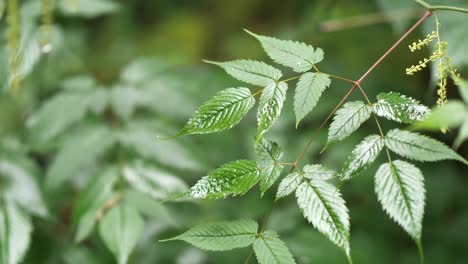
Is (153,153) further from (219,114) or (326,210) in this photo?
(326,210)

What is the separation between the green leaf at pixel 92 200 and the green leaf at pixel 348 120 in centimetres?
89

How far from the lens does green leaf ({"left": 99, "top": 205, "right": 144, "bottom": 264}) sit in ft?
4.66

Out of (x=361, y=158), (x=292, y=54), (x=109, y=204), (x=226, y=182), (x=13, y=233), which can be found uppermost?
(x=292, y=54)

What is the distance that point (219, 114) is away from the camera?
1.05 meters

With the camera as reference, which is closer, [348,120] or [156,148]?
[348,120]

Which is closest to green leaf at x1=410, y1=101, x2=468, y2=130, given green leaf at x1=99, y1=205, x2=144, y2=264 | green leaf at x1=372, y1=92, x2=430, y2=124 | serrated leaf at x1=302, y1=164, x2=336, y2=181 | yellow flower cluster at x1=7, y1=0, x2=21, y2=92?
green leaf at x1=372, y1=92, x2=430, y2=124

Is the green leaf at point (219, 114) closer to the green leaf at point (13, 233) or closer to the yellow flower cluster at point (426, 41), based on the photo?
the yellow flower cluster at point (426, 41)

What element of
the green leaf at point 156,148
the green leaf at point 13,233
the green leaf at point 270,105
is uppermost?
the green leaf at point 270,105

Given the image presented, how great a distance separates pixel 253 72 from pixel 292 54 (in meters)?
0.10

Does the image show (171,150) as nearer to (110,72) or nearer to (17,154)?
(17,154)

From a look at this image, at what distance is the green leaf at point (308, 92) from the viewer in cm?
104

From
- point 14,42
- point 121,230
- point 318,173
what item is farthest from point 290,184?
point 14,42

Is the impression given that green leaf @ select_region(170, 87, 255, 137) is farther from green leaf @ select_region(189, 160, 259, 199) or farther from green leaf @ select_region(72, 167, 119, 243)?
green leaf @ select_region(72, 167, 119, 243)

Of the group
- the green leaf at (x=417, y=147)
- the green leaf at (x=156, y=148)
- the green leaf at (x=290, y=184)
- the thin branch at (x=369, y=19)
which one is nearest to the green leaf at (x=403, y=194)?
the green leaf at (x=417, y=147)
